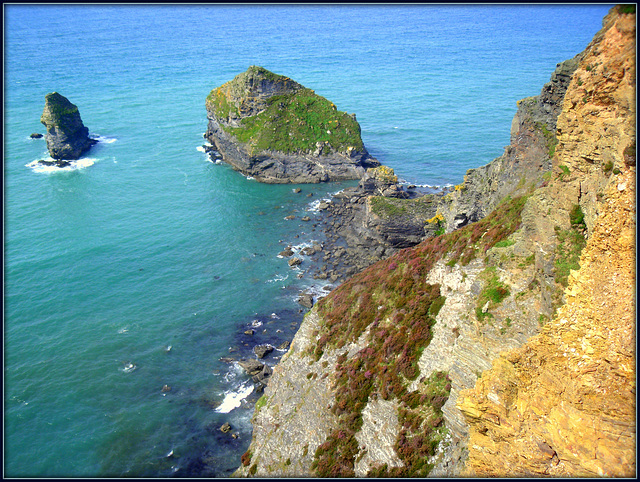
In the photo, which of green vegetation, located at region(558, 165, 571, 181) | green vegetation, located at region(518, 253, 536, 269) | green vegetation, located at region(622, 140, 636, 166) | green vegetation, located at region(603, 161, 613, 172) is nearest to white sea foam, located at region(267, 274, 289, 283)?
green vegetation, located at region(518, 253, 536, 269)

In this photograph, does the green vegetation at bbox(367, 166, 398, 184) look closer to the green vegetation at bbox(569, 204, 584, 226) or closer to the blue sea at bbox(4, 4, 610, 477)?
the blue sea at bbox(4, 4, 610, 477)

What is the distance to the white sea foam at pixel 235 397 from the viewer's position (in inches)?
1914

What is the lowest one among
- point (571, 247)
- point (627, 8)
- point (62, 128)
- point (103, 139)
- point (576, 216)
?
point (103, 139)

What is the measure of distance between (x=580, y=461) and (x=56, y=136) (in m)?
125

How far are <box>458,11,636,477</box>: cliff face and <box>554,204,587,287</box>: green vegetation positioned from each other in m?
0.90

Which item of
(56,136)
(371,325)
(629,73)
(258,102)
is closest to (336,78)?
(258,102)

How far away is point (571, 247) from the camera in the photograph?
→ 22.2 metres

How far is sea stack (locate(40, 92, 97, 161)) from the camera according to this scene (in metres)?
106

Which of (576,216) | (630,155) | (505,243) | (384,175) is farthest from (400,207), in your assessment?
(630,155)

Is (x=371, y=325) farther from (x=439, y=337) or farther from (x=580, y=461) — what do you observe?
(x=580, y=461)

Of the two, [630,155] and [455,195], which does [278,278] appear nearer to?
[455,195]

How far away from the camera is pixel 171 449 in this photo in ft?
145

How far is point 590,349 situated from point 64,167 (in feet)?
393

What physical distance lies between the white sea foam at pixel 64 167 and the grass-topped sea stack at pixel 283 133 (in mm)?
33551
